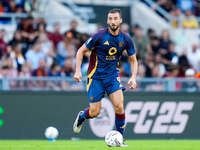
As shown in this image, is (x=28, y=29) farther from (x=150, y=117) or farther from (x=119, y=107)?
(x=119, y=107)

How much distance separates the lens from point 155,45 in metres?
19.0

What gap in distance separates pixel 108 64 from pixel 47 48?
6940mm

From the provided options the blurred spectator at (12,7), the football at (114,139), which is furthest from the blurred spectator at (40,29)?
the football at (114,139)

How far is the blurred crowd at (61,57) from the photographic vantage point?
15.5 meters

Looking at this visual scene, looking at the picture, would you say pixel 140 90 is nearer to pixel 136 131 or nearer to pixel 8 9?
pixel 136 131

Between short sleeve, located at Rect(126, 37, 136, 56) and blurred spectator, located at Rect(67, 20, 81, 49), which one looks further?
blurred spectator, located at Rect(67, 20, 81, 49)

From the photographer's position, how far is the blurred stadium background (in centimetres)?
1470

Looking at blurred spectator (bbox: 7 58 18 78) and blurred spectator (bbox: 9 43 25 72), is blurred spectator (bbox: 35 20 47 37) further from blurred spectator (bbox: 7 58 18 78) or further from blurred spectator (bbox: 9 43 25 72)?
blurred spectator (bbox: 7 58 18 78)

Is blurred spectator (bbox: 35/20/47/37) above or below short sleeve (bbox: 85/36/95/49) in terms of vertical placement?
below

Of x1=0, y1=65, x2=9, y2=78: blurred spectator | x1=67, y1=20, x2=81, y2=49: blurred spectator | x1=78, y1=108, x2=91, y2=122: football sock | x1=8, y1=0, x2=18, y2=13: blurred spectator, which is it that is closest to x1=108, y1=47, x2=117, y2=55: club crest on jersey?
x1=78, y1=108, x2=91, y2=122: football sock

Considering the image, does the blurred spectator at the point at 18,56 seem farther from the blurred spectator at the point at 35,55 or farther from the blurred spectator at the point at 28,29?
the blurred spectator at the point at 28,29

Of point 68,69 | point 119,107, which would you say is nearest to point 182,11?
point 68,69

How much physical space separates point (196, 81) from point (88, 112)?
501 cm

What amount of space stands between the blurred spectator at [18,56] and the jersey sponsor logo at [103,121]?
284 cm
